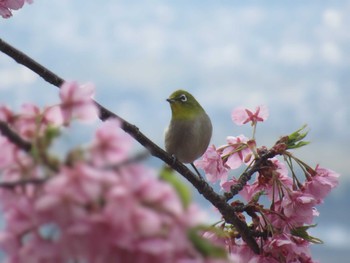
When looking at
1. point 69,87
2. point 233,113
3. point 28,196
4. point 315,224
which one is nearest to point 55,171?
point 28,196

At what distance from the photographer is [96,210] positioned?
38.2 inches

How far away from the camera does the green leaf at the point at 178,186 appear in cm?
104

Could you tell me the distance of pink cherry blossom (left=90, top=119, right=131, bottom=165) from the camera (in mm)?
1009

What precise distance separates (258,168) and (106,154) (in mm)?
2065

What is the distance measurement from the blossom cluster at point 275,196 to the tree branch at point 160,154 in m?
0.06

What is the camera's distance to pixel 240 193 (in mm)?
3010

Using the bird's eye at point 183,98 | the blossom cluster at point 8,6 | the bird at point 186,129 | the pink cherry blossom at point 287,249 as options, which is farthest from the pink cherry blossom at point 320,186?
the blossom cluster at point 8,6

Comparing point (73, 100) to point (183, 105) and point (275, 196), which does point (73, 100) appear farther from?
point (183, 105)

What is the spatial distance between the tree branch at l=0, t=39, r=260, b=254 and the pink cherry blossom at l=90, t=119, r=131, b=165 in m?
1.29

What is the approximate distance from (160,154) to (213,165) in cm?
70

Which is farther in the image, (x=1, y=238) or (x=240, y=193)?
(x=240, y=193)

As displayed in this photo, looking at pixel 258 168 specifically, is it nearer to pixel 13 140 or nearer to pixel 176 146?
pixel 176 146

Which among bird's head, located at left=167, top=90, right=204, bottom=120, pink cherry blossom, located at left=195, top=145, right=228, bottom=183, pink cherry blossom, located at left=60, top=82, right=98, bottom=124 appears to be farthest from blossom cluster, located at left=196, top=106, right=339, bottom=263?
pink cherry blossom, located at left=60, top=82, right=98, bottom=124

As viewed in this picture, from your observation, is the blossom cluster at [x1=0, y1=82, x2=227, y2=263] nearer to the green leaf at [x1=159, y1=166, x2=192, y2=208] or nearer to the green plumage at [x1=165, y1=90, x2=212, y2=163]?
the green leaf at [x1=159, y1=166, x2=192, y2=208]
